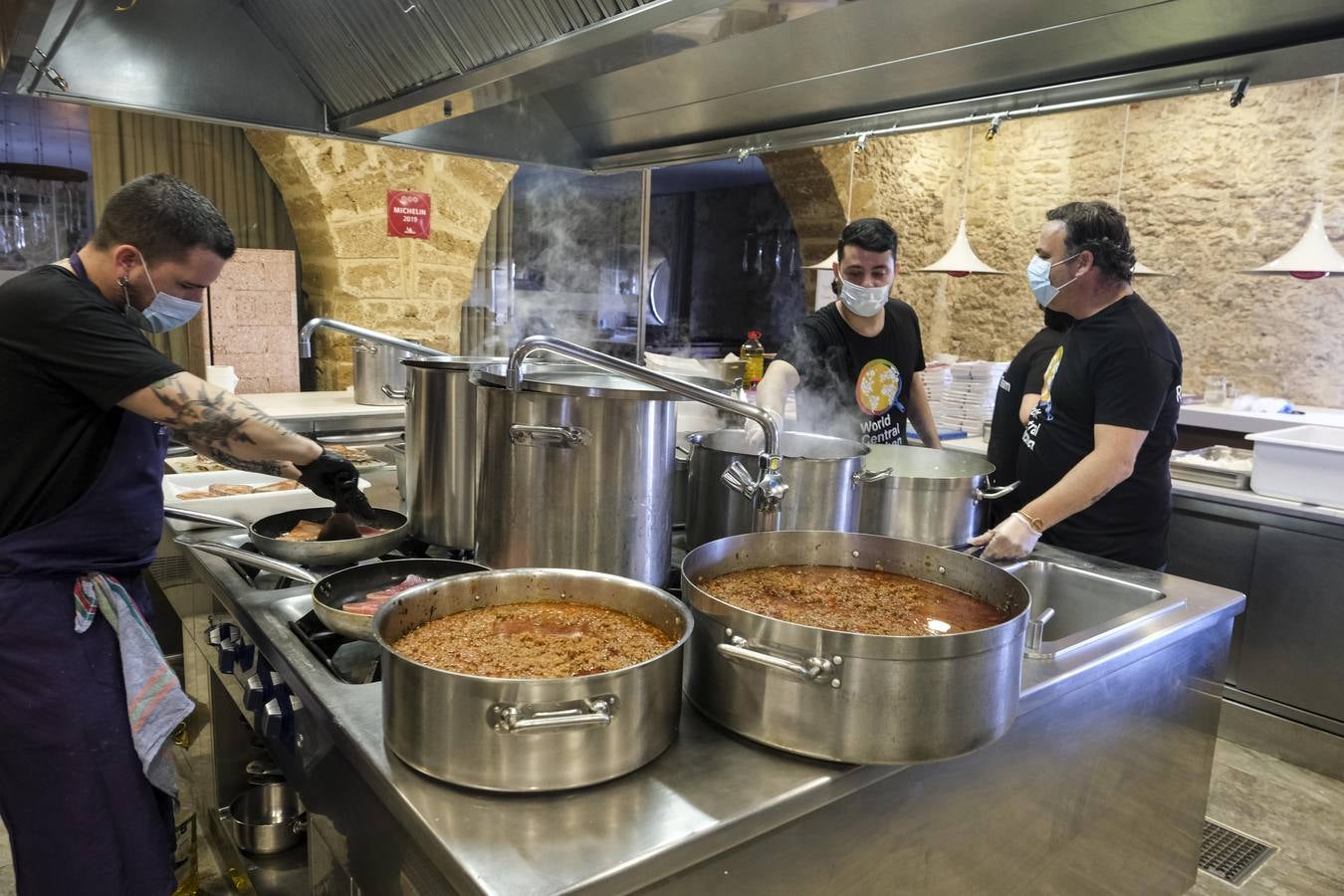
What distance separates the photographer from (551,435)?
1435 mm

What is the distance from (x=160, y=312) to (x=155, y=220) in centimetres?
24

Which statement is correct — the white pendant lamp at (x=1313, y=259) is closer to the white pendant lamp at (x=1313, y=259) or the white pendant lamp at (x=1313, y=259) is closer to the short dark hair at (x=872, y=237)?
the white pendant lamp at (x=1313, y=259)

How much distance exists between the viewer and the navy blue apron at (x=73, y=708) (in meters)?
1.56

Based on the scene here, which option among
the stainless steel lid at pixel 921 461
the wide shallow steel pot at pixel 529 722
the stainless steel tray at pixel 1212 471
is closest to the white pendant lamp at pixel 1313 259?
the stainless steel tray at pixel 1212 471

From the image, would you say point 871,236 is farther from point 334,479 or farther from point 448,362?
point 334,479

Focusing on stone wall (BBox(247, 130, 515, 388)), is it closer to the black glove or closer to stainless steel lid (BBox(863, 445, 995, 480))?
the black glove

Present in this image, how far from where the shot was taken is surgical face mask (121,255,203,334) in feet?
5.75

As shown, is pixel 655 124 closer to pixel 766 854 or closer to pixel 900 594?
Result: pixel 900 594

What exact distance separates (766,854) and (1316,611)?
3.26 metres

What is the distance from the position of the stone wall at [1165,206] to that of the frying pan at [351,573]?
382 centimetres

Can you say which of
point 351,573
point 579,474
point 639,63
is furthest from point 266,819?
point 639,63

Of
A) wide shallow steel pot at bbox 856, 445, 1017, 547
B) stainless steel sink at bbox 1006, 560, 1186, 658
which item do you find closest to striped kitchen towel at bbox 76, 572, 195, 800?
wide shallow steel pot at bbox 856, 445, 1017, 547

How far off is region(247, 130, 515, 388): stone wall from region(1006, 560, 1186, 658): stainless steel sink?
4.00 meters

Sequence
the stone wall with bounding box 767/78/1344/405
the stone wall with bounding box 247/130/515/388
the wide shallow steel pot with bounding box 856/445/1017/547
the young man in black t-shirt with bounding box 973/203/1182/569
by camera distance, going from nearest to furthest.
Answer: the wide shallow steel pot with bounding box 856/445/1017/547 < the young man in black t-shirt with bounding box 973/203/1182/569 < the stone wall with bounding box 247/130/515/388 < the stone wall with bounding box 767/78/1344/405
